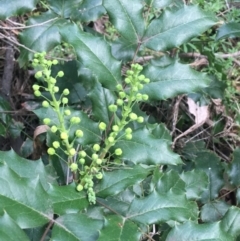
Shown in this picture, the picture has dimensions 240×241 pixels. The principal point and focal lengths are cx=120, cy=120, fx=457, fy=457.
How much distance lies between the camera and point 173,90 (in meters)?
1.21

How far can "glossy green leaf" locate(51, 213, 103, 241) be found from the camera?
0.94 metres

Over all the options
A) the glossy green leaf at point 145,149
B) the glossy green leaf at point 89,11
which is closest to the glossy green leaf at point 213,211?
the glossy green leaf at point 145,149

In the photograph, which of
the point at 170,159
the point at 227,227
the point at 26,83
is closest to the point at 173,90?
the point at 170,159

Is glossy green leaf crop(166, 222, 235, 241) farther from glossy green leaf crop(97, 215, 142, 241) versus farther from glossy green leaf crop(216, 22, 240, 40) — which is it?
glossy green leaf crop(216, 22, 240, 40)

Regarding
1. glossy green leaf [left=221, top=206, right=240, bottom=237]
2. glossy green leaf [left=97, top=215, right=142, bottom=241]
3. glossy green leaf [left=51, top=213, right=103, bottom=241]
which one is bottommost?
glossy green leaf [left=221, top=206, right=240, bottom=237]

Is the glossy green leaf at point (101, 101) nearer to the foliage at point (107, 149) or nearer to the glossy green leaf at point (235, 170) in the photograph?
the foliage at point (107, 149)

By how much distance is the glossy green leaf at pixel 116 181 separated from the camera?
1.05 metres

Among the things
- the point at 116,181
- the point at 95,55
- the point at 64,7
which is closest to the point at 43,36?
the point at 64,7

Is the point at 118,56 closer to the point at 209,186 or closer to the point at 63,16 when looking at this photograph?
the point at 63,16

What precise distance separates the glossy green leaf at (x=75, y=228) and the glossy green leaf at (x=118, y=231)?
0.07 feet

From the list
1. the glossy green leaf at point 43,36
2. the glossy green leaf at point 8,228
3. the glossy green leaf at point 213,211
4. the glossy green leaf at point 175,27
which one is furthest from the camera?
the glossy green leaf at point 213,211

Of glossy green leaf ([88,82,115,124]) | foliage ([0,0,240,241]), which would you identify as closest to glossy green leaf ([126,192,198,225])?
foliage ([0,0,240,241])

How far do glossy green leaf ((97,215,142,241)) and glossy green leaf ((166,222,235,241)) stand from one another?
103 millimetres

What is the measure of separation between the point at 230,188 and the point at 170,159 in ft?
2.05
